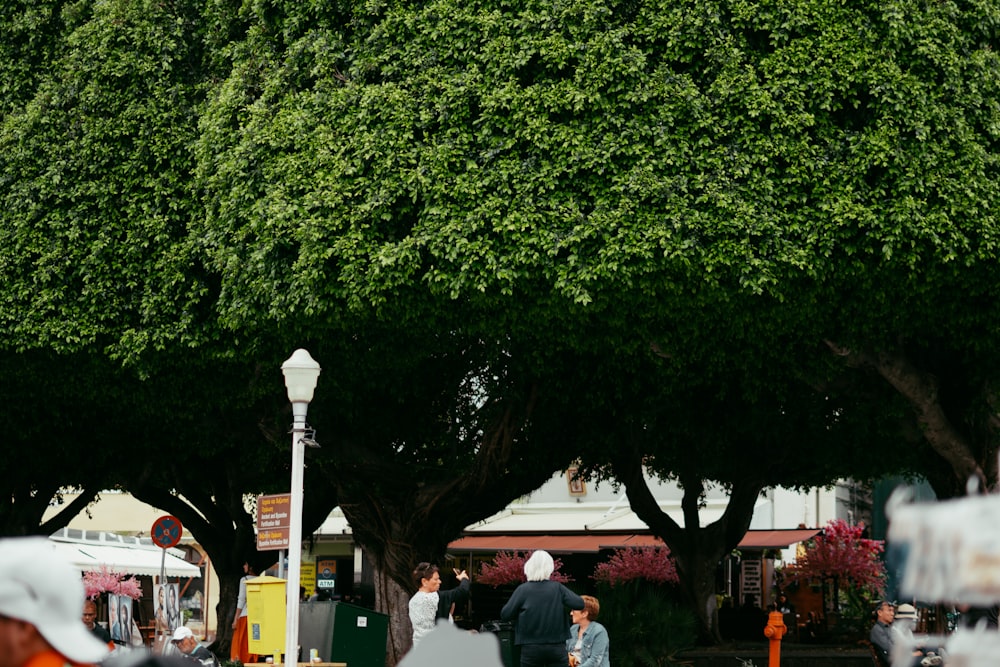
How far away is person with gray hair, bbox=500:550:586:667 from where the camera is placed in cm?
1116

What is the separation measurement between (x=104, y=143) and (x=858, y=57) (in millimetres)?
10717

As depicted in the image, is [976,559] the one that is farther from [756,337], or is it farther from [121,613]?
[121,613]

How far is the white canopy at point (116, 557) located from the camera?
28.6 meters

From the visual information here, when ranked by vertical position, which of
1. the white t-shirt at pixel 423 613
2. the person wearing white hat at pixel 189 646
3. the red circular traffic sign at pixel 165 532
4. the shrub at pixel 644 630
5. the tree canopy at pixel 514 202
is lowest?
the shrub at pixel 644 630

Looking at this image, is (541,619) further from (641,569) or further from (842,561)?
(842,561)

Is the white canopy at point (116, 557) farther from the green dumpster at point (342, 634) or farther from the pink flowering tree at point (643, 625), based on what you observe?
the green dumpster at point (342, 634)

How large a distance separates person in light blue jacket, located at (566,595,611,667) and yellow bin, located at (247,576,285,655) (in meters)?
3.33

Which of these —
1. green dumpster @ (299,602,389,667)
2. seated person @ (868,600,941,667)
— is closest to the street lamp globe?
green dumpster @ (299,602,389,667)

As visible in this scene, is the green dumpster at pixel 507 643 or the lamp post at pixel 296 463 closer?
the lamp post at pixel 296 463

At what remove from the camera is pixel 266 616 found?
1353cm

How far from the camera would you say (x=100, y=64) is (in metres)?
18.4

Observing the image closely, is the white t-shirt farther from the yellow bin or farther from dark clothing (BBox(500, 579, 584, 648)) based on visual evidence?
the yellow bin

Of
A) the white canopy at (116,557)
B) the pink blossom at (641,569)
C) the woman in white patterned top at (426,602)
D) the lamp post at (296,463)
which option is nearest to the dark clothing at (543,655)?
the woman in white patterned top at (426,602)

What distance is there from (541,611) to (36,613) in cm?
856
